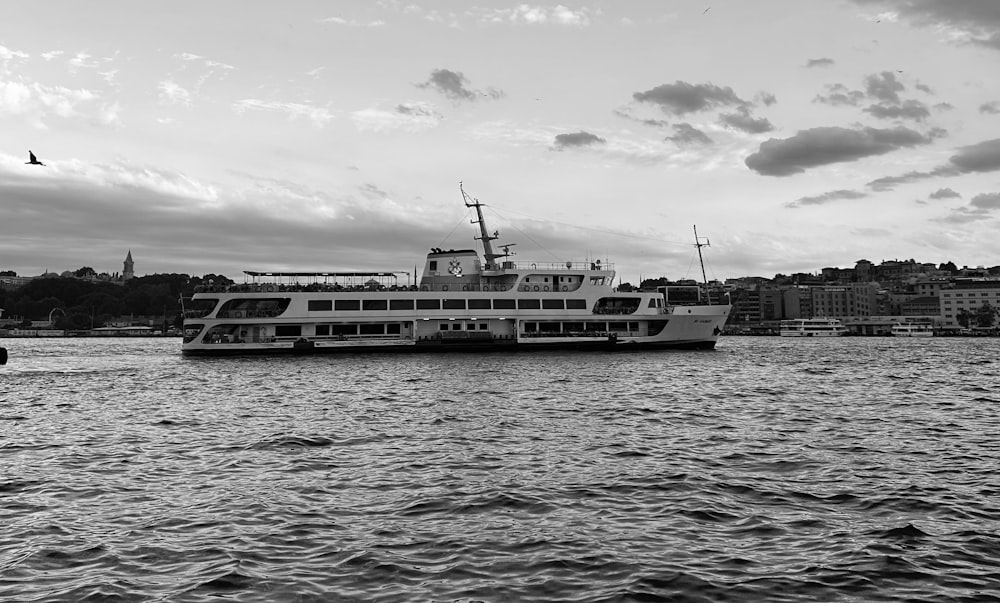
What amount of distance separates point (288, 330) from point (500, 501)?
163ft

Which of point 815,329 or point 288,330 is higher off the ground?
point 288,330

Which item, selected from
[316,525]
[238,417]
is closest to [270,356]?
[238,417]

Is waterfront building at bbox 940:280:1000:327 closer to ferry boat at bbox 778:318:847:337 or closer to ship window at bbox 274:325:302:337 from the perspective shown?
ferry boat at bbox 778:318:847:337

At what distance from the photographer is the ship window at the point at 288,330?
57844 millimetres

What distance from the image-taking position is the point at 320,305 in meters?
57.7

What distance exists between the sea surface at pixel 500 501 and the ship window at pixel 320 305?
32009 mm

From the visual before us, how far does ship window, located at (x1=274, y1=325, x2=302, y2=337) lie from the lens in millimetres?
57844

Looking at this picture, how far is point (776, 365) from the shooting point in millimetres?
48875

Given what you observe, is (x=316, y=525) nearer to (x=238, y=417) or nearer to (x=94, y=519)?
(x=94, y=519)

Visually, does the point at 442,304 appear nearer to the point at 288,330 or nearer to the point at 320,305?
the point at 320,305

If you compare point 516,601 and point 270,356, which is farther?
point 270,356

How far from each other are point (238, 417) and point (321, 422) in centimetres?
300

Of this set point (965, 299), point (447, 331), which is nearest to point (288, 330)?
point (447, 331)


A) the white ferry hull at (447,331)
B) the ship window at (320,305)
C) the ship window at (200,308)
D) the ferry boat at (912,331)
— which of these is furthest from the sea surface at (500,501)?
the ferry boat at (912,331)
